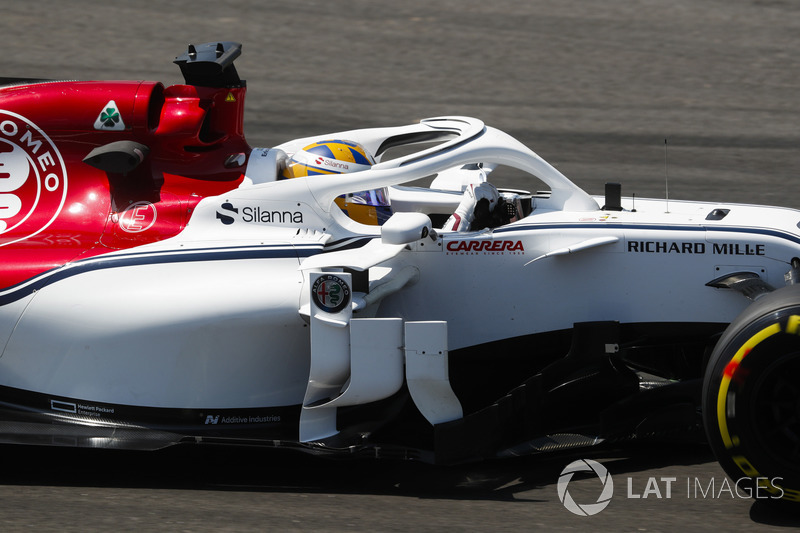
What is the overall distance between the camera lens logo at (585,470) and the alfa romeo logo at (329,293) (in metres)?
1.21

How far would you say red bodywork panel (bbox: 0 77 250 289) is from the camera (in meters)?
5.45

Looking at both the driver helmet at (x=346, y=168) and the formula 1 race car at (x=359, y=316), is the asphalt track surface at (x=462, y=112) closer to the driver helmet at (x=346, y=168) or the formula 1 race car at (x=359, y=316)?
the formula 1 race car at (x=359, y=316)

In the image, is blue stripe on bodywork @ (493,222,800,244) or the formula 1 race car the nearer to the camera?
the formula 1 race car

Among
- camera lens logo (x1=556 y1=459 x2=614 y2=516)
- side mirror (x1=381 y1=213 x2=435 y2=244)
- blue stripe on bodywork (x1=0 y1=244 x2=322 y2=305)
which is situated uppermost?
side mirror (x1=381 y1=213 x2=435 y2=244)

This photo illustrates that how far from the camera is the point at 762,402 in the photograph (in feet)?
14.3

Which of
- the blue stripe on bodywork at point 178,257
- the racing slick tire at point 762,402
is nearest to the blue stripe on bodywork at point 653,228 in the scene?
the racing slick tire at point 762,402

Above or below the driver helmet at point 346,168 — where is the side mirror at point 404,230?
below

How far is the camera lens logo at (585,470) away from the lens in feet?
15.0

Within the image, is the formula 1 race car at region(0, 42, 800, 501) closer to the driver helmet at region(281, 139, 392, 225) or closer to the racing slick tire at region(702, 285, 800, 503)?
the driver helmet at region(281, 139, 392, 225)

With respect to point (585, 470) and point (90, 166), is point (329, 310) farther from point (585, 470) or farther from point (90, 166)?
point (90, 166)

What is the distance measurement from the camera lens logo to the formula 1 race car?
11 centimetres

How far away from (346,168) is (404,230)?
1097 mm

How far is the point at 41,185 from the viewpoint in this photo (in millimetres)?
5555

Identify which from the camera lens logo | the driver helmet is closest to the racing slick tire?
the camera lens logo
